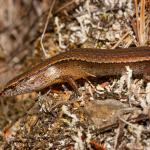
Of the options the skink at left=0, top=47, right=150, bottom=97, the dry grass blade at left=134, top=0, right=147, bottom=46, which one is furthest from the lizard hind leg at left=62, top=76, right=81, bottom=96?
the dry grass blade at left=134, top=0, right=147, bottom=46

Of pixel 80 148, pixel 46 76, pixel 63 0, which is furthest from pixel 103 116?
pixel 63 0

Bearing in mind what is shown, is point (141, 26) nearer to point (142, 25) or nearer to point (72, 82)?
point (142, 25)

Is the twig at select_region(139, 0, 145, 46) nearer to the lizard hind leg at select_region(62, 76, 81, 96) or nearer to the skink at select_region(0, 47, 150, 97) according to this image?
the skink at select_region(0, 47, 150, 97)

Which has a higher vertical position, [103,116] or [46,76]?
[46,76]

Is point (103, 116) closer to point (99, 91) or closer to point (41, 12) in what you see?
point (99, 91)

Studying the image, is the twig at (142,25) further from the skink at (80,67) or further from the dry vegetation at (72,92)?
the skink at (80,67)

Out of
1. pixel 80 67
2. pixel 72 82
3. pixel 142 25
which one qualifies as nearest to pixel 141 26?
pixel 142 25

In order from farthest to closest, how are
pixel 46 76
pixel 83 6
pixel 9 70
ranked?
pixel 9 70, pixel 83 6, pixel 46 76
